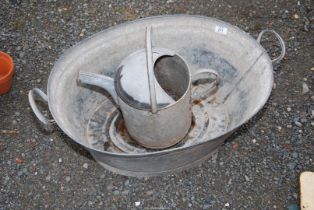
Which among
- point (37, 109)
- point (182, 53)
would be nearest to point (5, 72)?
point (37, 109)

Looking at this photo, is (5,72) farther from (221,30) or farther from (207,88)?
(221,30)

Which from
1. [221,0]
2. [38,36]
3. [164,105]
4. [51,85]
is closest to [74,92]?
[51,85]

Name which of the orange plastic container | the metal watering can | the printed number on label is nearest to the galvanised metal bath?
the printed number on label

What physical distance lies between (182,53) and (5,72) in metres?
1.05

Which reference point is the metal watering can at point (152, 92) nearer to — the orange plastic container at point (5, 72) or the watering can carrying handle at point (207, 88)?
the watering can carrying handle at point (207, 88)

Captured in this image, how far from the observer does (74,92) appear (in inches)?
77.7

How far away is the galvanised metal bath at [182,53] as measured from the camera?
5.95 feet

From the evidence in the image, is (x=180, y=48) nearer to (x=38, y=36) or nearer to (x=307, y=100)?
(x=307, y=100)

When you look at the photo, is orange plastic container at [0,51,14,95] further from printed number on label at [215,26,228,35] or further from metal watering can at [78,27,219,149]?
printed number on label at [215,26,228,35]

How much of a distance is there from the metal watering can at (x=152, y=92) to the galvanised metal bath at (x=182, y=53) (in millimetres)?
121

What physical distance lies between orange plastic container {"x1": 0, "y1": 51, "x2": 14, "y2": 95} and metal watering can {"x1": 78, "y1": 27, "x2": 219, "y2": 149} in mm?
732

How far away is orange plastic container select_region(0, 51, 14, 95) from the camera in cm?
236

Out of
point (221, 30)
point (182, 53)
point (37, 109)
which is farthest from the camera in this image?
point (182, 53)

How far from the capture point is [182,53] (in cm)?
212
